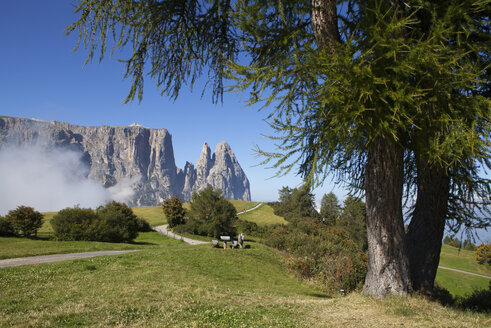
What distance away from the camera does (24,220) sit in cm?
2270

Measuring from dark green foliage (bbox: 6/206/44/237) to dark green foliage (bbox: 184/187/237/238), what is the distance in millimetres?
16057

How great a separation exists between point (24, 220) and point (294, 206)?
42379mm

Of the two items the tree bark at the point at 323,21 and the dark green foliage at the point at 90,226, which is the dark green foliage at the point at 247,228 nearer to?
the dark green foliage at the point at 90,226

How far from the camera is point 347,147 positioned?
4.08m

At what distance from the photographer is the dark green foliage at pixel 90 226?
22.6 metres

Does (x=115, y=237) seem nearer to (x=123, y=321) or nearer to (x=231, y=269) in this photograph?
(x=231, y=269)

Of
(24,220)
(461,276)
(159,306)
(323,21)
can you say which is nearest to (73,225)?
(24,220)

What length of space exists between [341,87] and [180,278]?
24.8 feet

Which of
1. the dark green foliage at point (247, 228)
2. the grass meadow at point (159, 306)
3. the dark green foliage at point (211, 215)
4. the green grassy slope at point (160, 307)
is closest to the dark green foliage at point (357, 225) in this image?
the dark green foliage at point (247, 228)

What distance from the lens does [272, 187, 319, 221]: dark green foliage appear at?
1995 inches

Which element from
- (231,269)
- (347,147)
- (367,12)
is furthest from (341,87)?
(231,269)

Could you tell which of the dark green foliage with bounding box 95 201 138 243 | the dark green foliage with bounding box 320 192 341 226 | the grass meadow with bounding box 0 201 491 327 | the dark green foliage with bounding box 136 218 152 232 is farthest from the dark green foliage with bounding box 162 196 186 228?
the grass meadow with bounding box 0 201 491 327

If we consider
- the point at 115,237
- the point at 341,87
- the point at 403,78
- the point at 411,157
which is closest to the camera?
the point at 341,87

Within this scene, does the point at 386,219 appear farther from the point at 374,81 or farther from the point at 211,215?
the point at 211,215
